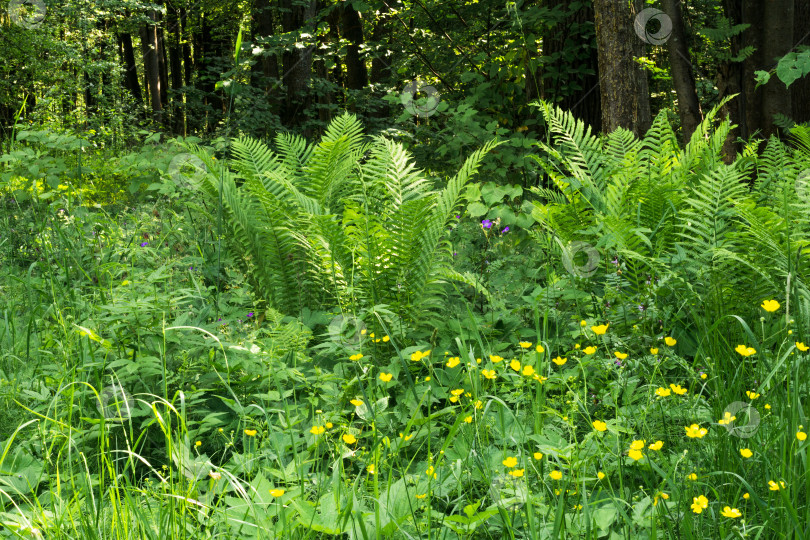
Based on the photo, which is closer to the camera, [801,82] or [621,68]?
[621,68]

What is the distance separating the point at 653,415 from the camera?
5.92 feet

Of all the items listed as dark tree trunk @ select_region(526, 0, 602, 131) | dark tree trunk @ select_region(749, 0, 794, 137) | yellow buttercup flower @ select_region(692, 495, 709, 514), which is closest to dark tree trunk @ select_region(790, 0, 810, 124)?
dark tree trunk @ select_region(749, 0, 794, 137)

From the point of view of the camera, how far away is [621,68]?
13.4ft

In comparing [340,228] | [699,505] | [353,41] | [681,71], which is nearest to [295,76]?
[353,41]

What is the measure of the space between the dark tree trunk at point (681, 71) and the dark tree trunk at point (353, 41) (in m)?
7.04

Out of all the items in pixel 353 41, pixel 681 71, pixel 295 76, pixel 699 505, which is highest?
pixel 353 41

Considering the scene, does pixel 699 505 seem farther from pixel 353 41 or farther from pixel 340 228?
pixel 353 41

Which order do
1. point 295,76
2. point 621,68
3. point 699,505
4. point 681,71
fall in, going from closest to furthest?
point 699,505 < point 621,68 < point 681,71 < point 295,76

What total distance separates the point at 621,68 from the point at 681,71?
107cm

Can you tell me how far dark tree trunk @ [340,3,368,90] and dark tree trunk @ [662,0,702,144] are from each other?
7039 mm

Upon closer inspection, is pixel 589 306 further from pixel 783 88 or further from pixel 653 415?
pixel 783 88

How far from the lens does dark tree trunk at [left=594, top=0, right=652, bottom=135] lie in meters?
4.06

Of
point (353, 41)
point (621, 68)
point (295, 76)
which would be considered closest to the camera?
point (621, 68)

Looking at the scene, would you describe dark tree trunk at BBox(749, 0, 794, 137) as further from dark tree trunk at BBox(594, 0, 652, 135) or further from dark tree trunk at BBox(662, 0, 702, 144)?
dark tree trunk at BBox(594, 0, 652, 135)
